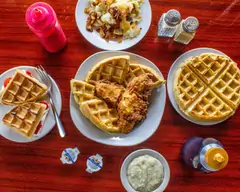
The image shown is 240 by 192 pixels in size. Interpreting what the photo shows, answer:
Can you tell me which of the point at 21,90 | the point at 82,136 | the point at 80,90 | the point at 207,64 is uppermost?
the point at 207,64

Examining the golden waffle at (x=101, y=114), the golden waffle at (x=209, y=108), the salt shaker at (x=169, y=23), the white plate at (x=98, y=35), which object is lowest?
the golden waffle at (x=101, y=114)

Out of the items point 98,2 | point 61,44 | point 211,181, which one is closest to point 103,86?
point 61,44

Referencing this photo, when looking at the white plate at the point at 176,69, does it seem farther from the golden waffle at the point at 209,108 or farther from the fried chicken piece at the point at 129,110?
the fried chicken piece at the point at 129,110

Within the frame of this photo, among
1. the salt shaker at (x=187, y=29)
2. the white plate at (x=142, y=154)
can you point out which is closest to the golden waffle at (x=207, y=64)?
the salt shaker at (x=187, y=29)

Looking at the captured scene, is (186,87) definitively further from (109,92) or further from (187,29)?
(109,92)

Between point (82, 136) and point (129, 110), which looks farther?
point (82, 136)

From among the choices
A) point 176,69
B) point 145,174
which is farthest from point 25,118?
point 176,69
